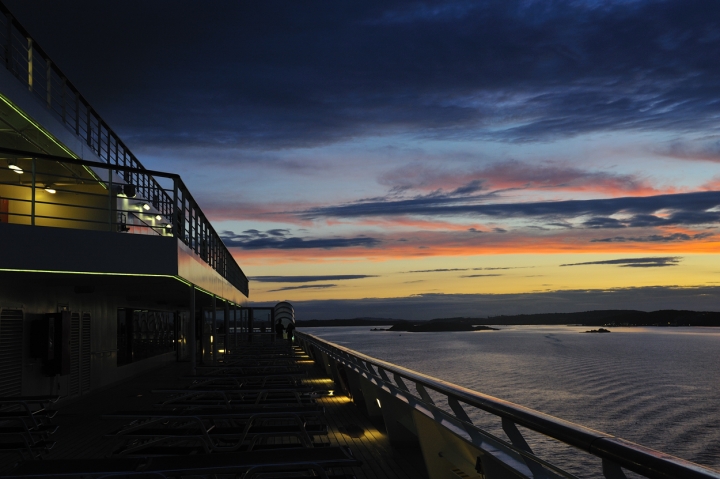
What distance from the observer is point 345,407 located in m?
10.8

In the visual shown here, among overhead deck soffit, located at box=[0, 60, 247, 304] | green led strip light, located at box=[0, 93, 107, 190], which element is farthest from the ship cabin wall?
green led strip light, located at box=[0, 93, 107, 190]

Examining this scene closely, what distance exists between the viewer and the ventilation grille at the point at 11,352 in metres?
9.44

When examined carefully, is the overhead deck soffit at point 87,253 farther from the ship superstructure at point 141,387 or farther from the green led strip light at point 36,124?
the green led strip light at point 36,124

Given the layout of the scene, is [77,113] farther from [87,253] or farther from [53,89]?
[87,253]

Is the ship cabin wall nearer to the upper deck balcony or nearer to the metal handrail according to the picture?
the upper deck balcony

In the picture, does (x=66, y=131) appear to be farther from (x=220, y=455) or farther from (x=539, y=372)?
(x=539, y=372)

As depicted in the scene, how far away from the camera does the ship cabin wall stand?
32.1 feet

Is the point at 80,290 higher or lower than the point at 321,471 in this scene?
higher

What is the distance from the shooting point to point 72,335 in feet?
40.1

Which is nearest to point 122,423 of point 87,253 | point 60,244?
point 87,253

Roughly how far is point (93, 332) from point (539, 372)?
1955 inches

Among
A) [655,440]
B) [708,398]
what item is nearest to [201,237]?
[655,440]

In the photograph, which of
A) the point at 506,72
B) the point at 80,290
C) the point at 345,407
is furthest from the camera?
the point at 506,72

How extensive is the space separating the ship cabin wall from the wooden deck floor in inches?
19.1
